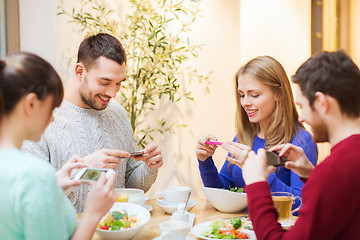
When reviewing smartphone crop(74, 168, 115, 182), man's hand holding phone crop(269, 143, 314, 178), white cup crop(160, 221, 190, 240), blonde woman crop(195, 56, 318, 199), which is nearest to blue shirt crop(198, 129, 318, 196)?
blonde woman crop(195, 56, 318, 199)

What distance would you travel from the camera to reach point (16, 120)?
3.44 ft

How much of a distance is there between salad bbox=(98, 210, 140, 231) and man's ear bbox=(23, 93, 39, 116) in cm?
56

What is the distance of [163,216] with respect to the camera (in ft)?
5.82

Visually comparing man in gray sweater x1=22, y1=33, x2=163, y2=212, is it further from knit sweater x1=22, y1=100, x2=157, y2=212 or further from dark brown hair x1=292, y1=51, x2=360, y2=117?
dark brown hair x1=292, y1=51, x2=360, y2=117

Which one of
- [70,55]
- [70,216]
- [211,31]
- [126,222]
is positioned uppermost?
[211,31]

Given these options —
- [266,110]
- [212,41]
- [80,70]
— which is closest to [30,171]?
[80,70]

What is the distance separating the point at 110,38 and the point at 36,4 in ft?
3.09

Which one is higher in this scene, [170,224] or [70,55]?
[70,55]

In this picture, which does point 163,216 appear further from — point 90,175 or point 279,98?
point 279,98

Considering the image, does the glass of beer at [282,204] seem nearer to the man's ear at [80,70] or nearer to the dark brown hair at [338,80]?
the dark brown hair at [338,80]

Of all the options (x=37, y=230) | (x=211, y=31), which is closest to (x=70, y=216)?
(x=37, y=230)

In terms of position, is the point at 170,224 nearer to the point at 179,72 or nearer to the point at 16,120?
the point at 16,120

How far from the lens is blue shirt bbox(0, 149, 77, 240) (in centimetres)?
96

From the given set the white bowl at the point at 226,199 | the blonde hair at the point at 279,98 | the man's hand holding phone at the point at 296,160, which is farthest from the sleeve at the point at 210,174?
the man's hand holding phone at the point at 296,160
